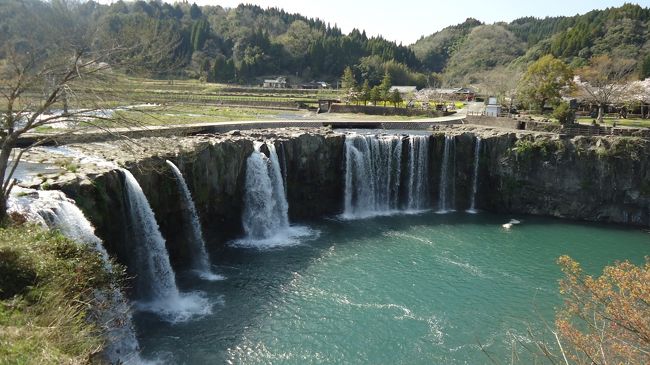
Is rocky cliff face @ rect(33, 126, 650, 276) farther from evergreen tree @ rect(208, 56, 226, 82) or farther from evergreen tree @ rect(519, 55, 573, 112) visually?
evergreen tree @ rect(208, 56, 226, 82)

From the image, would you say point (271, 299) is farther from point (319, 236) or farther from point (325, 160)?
point (325, 160)

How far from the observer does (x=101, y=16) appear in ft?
50.5

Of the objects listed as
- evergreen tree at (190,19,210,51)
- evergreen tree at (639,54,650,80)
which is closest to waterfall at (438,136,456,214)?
evergreen tree at (639,54,650,80)

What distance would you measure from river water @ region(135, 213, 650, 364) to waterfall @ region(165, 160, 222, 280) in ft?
2.68

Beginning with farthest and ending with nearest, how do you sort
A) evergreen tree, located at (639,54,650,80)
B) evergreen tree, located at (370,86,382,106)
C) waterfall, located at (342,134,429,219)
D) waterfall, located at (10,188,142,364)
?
evergreen tree, located at (639,54,650,80), evergreen tree, located at (370,86,382,106), waterfall, located at (342,134,429,219), waterfall, located at (10,188,142,364)

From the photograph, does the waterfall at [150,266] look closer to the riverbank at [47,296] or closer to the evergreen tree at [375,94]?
the riverbank at [47,296]

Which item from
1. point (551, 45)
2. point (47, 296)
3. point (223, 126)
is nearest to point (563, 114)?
point (223, 126)

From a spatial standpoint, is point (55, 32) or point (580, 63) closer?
point (55, 32)

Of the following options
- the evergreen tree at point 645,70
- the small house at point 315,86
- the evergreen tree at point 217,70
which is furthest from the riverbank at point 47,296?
the small house at point 315,86

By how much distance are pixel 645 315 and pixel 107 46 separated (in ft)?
54.7

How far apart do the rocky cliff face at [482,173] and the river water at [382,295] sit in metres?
2.92

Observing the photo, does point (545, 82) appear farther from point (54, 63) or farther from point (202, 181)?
point (54, 63)

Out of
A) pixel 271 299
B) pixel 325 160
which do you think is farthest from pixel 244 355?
pixel 325 160

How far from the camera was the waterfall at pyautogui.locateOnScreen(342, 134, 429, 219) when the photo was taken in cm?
3753
